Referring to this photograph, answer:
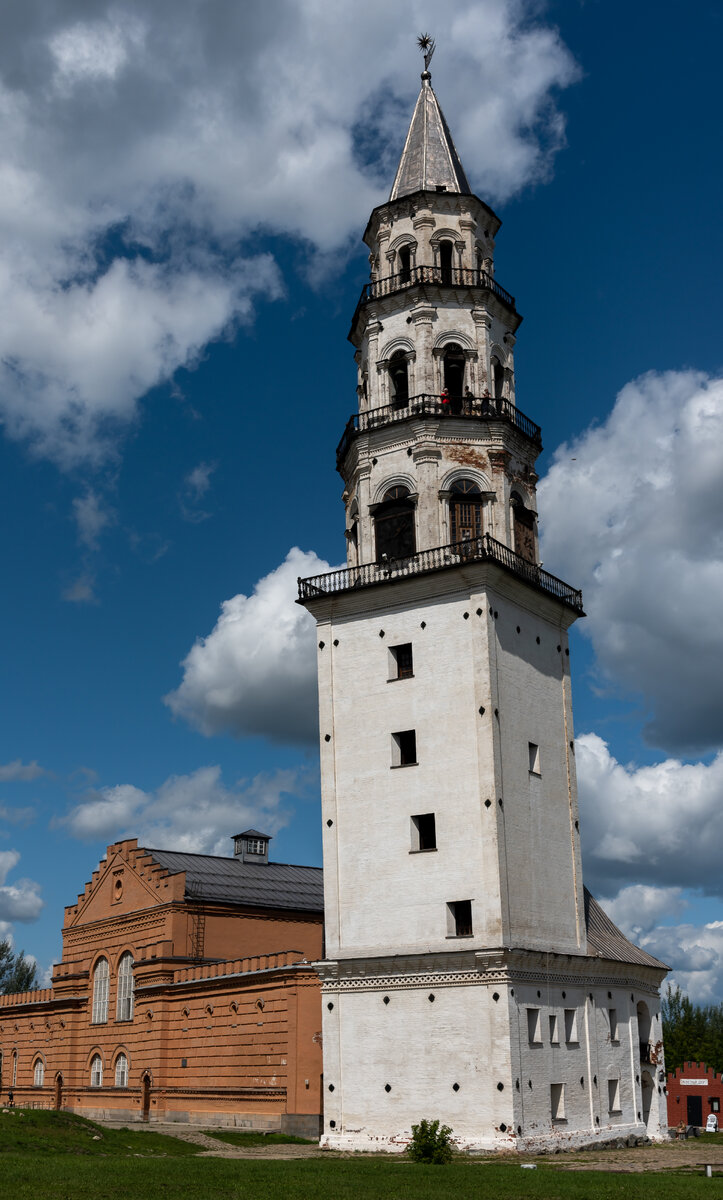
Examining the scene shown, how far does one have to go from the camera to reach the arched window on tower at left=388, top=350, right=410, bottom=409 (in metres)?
41.2

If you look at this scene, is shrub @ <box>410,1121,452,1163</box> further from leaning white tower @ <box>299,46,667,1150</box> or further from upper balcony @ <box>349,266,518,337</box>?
upper balcony @ <box>349,266,518,337</box>

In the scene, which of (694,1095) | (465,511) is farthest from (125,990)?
(694,1095)

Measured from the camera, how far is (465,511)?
38.7 m

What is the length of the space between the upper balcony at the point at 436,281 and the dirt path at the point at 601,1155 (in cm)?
2726

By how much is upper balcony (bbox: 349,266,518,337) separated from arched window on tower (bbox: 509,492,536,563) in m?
7.56

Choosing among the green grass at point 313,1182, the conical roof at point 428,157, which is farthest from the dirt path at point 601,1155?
the conical roof at point 428,157

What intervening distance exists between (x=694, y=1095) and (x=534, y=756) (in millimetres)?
33344

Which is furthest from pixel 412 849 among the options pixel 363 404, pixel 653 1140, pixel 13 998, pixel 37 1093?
pixel 13 998

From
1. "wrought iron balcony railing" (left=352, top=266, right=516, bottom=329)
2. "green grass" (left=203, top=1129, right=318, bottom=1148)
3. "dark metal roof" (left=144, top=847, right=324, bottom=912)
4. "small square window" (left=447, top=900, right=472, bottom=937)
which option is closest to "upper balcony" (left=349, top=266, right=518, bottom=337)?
"wrought iron balcony railing" (left=352, top=266, right=516, bottom=329)

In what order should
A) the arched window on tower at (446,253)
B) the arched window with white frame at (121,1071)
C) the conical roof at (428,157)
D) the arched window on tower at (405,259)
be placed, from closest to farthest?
the arched window on tower at (446,253) → the arched window on tower at (405,259) → the conical roof at (428,157) → the arched window with white frame at (121,1071)

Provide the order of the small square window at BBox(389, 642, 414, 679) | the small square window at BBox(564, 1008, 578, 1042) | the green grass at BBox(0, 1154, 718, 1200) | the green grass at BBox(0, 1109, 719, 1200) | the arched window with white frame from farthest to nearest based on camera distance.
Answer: the arched window with white frame, the small square window at BBox(389, 642, 414, 679), the small square window at BBox(564, 1008, 578, 1042), the green grass at BBox(0, 1109, 719, 1200), the green grass at BBox(0, 1154, 718, 1200)

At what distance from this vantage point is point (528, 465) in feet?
135

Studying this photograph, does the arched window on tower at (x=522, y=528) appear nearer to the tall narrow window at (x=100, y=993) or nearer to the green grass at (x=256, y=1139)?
the green grass at (x=256, y=1139)

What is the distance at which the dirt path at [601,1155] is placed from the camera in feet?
94.0
